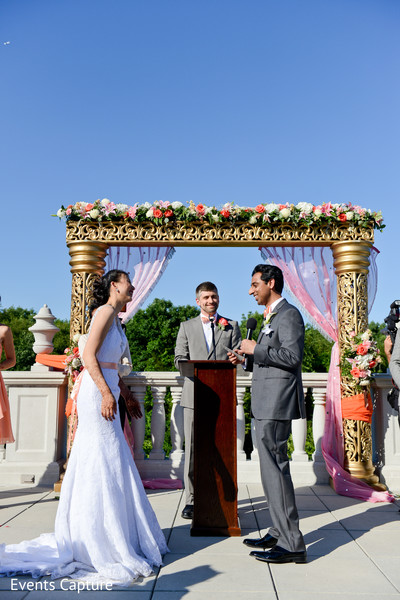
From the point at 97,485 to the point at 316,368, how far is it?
2388 cm

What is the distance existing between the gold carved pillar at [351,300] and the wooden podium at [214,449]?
2.69 m

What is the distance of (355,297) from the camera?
6656 mm

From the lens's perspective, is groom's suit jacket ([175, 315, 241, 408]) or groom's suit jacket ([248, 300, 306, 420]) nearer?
groom's suit jacket ([248, 300, 306, 420])

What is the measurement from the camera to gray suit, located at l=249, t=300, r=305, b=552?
3.52m

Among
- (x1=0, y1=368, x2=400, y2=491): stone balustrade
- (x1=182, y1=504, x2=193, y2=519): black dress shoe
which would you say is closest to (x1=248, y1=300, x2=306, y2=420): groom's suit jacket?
(x1=182, y1=504, x2=193, y2=519): black dress shoe

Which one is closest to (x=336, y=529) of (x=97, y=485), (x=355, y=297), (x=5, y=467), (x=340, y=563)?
(x=340, y=563)

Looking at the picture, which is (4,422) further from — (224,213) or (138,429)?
(224,213)

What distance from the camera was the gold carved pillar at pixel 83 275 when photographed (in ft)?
21.8

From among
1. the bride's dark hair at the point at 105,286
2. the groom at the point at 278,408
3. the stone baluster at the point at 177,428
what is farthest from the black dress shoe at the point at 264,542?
the stone baluster at the point at 177,428

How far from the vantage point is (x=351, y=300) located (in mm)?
6676

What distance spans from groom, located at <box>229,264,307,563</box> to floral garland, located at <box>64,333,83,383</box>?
3152mm

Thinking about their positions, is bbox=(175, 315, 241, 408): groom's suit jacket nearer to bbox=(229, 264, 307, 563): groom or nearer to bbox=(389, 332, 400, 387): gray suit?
bbox=(229, 264, 307, 563): groom

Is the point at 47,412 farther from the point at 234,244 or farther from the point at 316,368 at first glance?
the point at 316,368

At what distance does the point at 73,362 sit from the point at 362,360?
359 cm
